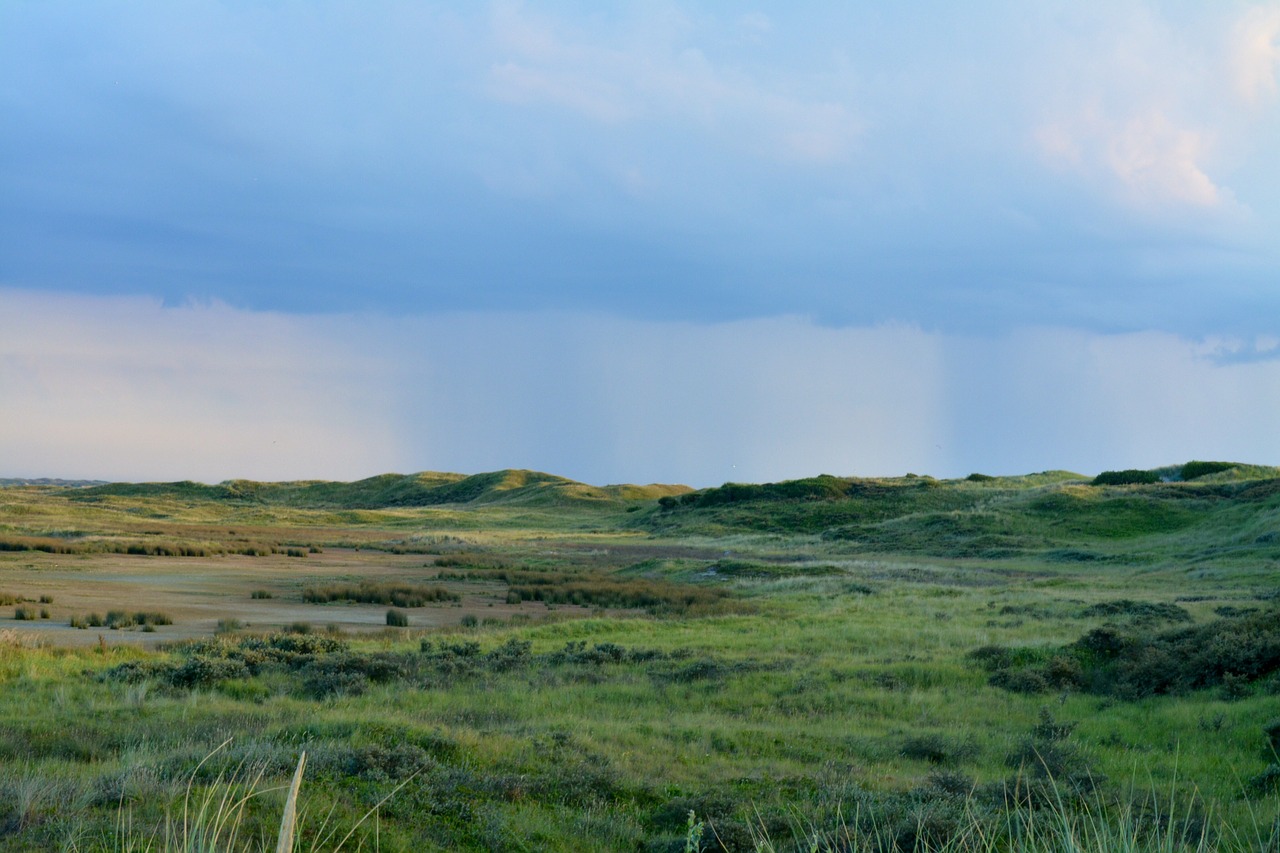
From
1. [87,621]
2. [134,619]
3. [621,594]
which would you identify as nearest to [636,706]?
[134,619]

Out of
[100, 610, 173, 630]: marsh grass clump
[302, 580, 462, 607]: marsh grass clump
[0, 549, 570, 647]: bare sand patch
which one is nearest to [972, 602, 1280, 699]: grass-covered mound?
[0, 549, 570, 647]: bare sand patch

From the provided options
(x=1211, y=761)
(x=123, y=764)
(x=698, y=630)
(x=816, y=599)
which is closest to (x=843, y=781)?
(x=1211, y=761)

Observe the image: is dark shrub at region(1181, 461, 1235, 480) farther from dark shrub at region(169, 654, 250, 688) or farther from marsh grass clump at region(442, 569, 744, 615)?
dark shrub at region(169, 654, 250, 688)

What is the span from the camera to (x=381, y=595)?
105ft

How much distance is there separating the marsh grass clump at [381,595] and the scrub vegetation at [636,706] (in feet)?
0.68

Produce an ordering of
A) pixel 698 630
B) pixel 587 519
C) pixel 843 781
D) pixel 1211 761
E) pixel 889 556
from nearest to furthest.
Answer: pixel 843 781
pixel 1211 761
pixel 698 630
pixel 889 556
pixel 587 519

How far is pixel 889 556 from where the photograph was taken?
57969mm

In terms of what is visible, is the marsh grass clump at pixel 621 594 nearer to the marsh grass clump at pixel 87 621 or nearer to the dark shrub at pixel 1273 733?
the marsh grass clump at pixel 87 621

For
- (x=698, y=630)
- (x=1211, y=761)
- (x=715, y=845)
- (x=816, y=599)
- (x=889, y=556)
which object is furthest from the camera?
(x=889, y=556)

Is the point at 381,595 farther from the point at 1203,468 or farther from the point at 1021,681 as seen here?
the point at 1203,468

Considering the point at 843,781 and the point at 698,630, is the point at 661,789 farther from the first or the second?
the point at 698,630

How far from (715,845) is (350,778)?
314 cm

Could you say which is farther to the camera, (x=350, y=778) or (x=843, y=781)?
(x=843, y=781)

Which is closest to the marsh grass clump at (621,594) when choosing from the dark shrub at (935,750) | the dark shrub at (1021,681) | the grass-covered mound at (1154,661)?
the grass-covered mound at (1154,661)
